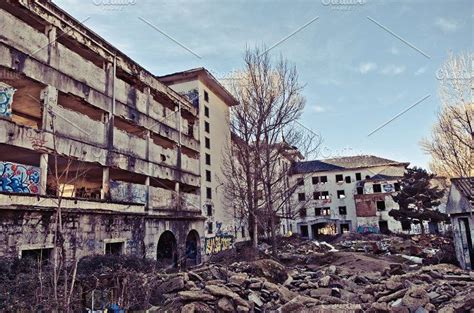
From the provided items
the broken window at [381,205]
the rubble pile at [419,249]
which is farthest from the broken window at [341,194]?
the rubble pile at [419,249]

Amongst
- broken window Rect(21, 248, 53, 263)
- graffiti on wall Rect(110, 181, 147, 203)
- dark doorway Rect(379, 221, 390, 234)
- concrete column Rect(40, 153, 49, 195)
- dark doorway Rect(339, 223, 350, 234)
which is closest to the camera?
broken window Rect(21, 248, 53, 263)

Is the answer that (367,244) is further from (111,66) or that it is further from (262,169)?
(111,66)

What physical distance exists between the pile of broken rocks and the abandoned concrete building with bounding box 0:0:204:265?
4885mm

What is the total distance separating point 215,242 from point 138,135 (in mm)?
12004

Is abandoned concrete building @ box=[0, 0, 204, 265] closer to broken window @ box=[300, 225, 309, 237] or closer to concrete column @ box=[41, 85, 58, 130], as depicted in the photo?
concrete column @ box=[41, 85, 58, 130]

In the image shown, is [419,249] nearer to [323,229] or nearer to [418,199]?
[418,199]

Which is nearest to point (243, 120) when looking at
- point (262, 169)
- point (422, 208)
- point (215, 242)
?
point (262, 169)

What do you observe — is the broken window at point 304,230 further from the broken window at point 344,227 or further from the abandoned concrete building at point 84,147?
the abandoned concrete building at point 84,147

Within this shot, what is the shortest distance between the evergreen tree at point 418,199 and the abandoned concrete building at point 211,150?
18834 millimetres

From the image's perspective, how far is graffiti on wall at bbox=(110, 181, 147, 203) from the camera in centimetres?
1925

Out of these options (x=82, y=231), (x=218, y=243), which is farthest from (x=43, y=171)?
(x=218, y=243)

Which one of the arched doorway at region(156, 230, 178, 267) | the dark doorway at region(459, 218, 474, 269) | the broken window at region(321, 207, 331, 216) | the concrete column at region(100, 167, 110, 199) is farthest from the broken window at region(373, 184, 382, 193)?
the concrete column at region(100, 167, 110, 199)

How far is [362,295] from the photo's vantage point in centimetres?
1079

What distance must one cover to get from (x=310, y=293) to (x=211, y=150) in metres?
22.5
